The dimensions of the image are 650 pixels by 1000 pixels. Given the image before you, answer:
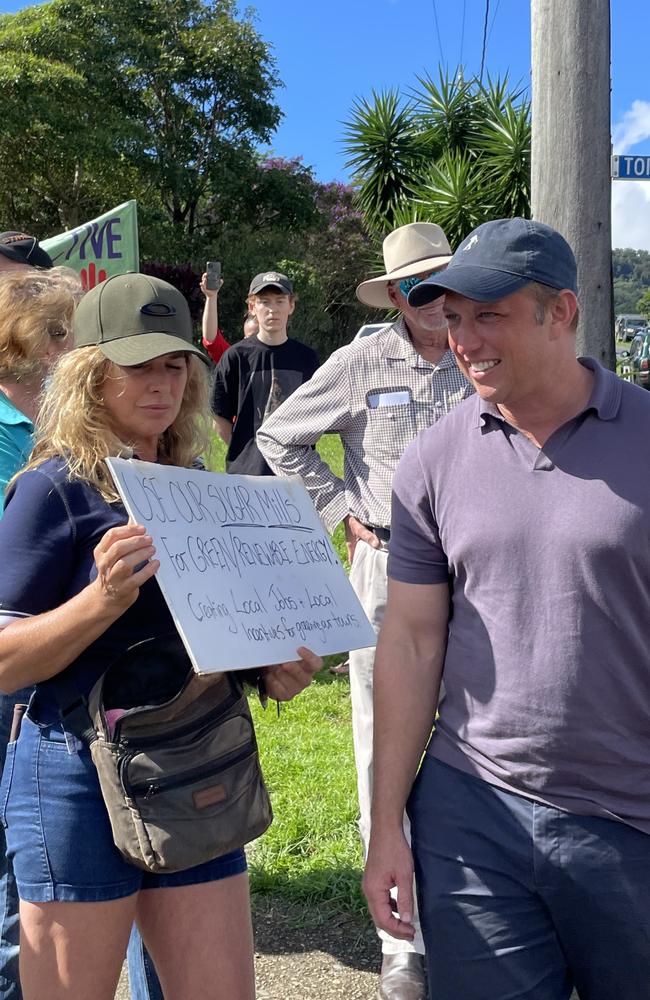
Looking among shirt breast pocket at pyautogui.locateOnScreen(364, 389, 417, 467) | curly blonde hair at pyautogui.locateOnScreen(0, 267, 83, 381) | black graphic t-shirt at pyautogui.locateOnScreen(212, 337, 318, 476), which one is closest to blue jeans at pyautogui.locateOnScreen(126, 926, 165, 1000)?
curly blonde hair at pyautogui.locateOnScreen(0, 267, 83, 381)

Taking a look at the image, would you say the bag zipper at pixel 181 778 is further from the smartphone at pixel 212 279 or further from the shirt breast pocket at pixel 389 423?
the smartphone at pixel 212 279

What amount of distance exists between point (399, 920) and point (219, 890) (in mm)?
375

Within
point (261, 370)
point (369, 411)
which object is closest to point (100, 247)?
point (261, 370)

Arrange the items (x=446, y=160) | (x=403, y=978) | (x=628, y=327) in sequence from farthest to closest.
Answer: (x=628, y=327), (x=446, y=160), (x=403, y=978)

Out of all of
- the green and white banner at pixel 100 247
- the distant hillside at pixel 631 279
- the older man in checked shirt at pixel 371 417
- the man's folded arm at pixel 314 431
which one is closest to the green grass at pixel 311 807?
the older man in checked shirt at pixel 371 417

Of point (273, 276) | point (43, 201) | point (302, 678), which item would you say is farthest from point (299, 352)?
point (43, 201)

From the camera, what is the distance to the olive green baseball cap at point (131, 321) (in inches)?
81.0

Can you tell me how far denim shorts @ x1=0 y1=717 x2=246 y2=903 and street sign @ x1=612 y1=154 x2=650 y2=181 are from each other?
302cm

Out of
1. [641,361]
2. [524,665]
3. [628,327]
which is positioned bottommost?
[524,665]

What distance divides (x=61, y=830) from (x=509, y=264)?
4.39 ft

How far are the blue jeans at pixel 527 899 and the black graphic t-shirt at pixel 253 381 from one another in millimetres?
4259

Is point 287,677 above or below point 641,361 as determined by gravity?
below

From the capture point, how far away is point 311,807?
4.37 meters

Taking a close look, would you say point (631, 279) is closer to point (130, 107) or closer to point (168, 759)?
point (130, 107)
